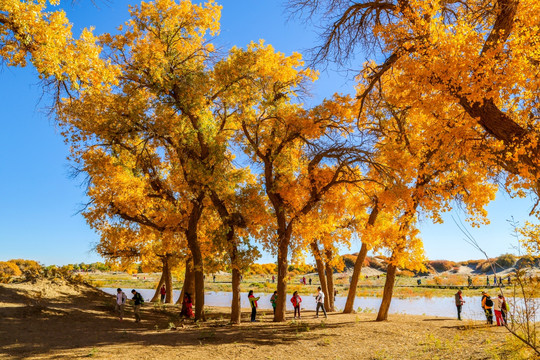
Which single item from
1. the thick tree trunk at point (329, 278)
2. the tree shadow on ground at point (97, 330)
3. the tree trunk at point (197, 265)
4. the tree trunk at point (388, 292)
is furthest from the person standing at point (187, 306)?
the tree trunk at point (388, 292)

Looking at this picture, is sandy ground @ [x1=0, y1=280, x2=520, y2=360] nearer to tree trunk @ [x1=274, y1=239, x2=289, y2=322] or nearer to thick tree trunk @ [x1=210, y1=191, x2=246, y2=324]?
thick tree trunk @ [x1=210, y1=191, x2=246, y2=324]

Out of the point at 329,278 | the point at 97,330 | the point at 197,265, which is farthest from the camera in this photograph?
the point at 329,278

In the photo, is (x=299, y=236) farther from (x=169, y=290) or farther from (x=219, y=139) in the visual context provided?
(x=169, y=290)

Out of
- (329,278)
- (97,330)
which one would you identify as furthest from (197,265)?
(329,278)

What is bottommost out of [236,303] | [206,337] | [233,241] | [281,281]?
[206,337]

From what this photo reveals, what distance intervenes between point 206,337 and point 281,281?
16.7 ft

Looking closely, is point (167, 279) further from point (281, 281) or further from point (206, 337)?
point (206, 337)

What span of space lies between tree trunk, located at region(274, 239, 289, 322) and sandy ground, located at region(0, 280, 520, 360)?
0.96 meters

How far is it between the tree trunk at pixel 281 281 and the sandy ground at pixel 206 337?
3.15 feet

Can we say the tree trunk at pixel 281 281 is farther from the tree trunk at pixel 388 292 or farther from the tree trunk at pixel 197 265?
the tree trunk at pixel 388 292

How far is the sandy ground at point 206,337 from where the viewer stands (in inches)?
450

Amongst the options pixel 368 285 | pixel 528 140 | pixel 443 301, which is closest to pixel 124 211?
pixel 528 140

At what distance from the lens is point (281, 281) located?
1802cm

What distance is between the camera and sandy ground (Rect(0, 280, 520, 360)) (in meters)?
11.4
